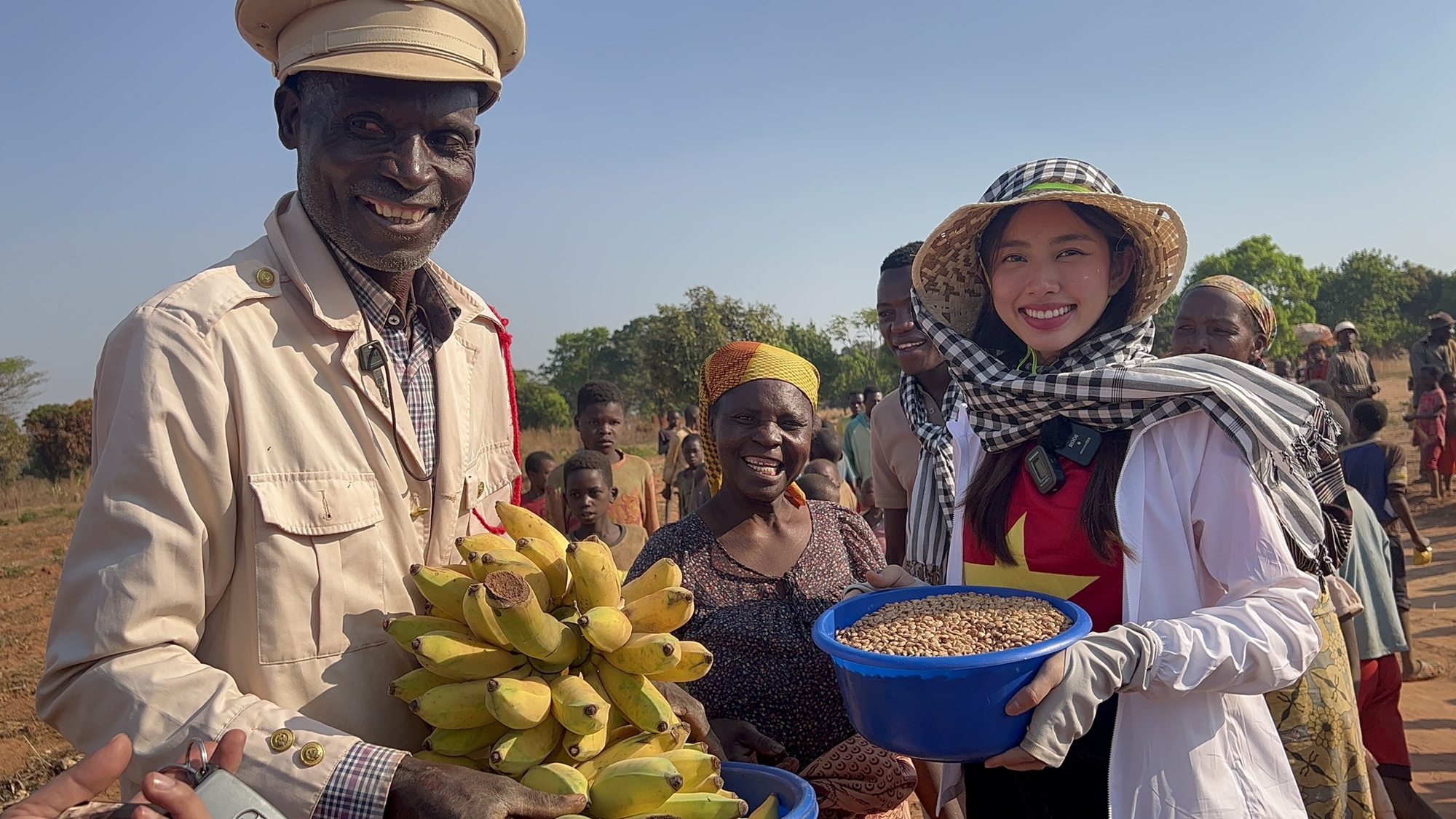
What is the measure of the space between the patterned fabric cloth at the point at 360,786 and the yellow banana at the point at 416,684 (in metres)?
0.14

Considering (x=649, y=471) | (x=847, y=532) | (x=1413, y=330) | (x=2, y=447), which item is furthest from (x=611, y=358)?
(x=847, y=532)

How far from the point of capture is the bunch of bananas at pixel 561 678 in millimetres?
1588

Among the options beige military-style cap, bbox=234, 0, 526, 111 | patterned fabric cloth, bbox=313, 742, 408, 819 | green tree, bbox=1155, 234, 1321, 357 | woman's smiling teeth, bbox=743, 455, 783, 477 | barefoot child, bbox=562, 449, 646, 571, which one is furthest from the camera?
green tree, bbox=1155, 234, 1321, 357

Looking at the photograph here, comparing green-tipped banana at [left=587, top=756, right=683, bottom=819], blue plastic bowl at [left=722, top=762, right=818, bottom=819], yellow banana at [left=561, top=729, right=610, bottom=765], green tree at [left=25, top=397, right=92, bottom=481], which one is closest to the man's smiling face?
yellow banana at [left=561, top=729, right=610, bottom=765]

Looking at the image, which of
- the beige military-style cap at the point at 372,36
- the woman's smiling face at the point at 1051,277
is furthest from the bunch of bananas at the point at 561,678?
the woman's smiling face at the point at 1051,277

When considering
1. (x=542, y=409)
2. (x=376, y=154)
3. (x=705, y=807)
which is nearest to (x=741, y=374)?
(x=376, y=154)

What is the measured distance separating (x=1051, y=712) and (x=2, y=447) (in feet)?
95.4

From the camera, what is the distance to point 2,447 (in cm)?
2311

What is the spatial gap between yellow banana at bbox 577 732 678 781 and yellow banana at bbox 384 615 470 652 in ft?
1.17

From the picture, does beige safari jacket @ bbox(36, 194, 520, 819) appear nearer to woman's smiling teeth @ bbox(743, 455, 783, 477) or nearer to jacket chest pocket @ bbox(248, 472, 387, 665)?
jacket chest pocket @ bbox(248, 472, 387, 665)

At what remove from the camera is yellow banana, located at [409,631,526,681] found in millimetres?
1629

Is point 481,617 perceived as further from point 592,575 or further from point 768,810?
point 768,810

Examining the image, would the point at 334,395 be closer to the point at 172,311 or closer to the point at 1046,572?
the point at 172,311

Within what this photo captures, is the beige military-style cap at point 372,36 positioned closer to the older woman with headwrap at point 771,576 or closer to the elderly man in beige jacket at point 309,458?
the elderly man in beige jacket at point 309,458
